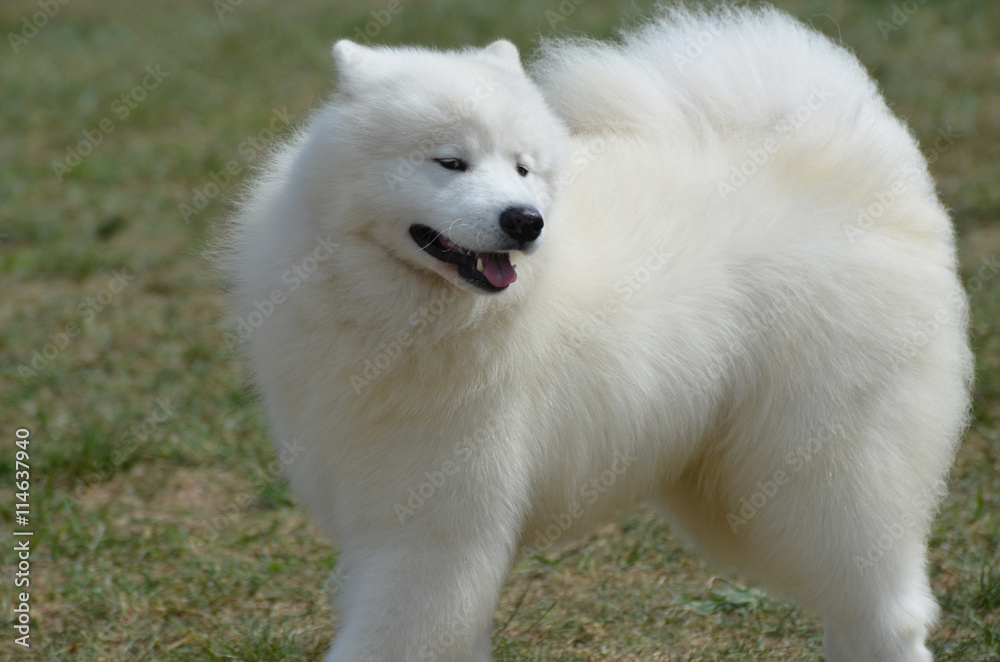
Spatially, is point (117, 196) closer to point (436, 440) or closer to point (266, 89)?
point (266, 89)

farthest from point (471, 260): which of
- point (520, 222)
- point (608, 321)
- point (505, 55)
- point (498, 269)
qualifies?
point (505, 55)

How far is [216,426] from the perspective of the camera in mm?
5285

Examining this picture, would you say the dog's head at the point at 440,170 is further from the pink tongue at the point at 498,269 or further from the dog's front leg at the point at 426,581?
the dog's front leg at the point at 426,581

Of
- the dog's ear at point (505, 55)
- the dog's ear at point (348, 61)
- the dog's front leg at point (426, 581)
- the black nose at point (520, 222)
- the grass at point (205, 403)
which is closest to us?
the black nose at point (520, 222)

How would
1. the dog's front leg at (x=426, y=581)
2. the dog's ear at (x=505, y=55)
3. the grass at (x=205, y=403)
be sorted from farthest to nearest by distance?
the grass at (x=205, y=403) → the dog's ear at (x=505, y=55) → the dog's front leg at (x=426, y=581)

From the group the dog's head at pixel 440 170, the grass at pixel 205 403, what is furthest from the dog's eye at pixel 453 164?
the grass at pixel 205 403

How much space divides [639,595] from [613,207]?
5.25 ft

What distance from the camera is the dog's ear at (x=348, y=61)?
2959 millimetres

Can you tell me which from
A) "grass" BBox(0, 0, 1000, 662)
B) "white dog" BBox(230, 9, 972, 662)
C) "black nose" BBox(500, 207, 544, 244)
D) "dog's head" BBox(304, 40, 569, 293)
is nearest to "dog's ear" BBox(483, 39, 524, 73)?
"white dog" BBox(230, 9, 972, 662)

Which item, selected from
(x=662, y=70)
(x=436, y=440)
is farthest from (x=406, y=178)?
(x=662, y=70)

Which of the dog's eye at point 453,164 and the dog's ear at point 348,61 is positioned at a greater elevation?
the dog's ear at point 348,61

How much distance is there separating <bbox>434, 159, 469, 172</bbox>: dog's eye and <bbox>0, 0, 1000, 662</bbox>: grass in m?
1.20

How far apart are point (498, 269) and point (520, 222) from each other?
16 cm

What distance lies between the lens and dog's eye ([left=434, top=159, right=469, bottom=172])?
2.85 meters
